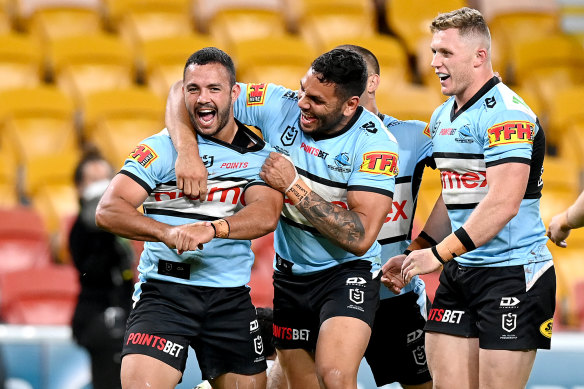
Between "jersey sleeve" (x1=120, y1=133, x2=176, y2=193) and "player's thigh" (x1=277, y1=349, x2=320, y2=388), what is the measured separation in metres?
1.12

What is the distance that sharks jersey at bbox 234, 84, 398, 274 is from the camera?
477 centimetres

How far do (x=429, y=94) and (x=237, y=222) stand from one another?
17.1ft

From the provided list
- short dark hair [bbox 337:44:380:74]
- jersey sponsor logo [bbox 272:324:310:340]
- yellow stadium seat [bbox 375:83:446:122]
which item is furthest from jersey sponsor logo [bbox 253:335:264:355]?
yellow stadium seat [bbox 375:83:446:122]

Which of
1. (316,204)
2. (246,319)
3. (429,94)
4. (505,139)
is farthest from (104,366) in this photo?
(429,94)

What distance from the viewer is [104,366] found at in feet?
21.5

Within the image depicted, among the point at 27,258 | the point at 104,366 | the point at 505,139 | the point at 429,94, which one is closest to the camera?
the point at 505,139

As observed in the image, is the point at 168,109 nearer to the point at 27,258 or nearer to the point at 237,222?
the point at 237,222

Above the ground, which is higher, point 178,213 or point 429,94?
point 429,94

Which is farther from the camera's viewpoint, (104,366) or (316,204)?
(104,366)

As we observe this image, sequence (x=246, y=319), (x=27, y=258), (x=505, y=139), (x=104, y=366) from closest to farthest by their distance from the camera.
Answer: (x=505, y=139) < (x=246, y=319) < (x=104, y=366) < (x=27, y=258)

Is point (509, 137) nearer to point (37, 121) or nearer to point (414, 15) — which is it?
point (37, 121)

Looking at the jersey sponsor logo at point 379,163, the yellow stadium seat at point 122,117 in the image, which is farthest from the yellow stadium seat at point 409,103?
the jersey sponsor logo at point 379,163

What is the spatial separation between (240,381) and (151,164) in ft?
3.68

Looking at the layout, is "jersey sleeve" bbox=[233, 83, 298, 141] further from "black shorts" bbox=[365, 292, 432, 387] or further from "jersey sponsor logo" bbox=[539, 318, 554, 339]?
"jersey sponsor logo" bbox=[539, 318, 554, 339]
